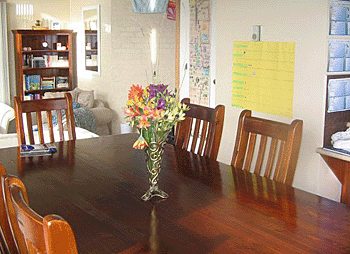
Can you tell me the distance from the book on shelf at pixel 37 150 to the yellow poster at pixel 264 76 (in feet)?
5.24

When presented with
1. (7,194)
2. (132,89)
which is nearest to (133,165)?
(132,89)

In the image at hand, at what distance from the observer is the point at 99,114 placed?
23.1 feet

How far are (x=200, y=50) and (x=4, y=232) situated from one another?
15.3 feet

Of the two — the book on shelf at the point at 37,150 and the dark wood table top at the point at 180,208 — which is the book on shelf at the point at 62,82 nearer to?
the book on shelf at the point at 37,150

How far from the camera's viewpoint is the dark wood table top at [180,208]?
1638 mm

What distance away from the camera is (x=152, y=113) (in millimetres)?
1934

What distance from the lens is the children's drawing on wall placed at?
5941 millimetres

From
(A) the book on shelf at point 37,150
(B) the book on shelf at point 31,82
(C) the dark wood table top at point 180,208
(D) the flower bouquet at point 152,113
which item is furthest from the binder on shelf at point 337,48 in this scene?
(B) the book on shelf at point 31,82

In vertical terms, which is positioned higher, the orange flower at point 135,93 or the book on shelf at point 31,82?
the orange flower at point 135,93

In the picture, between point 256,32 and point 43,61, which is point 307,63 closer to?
point 256,32

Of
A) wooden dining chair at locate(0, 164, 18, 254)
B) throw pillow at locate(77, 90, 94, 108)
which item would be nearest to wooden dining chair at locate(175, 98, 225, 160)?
wooden dining chair at locate(0, 164, 18, 254)

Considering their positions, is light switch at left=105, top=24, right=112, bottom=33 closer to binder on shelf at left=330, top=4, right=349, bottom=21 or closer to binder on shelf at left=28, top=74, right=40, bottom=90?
binder on shelf at left=28, top=74, right=40, bottom=90

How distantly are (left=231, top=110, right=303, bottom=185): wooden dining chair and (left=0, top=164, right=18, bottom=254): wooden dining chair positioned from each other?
1.25 meters

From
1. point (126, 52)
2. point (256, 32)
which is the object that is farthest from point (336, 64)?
point (126, 52)
